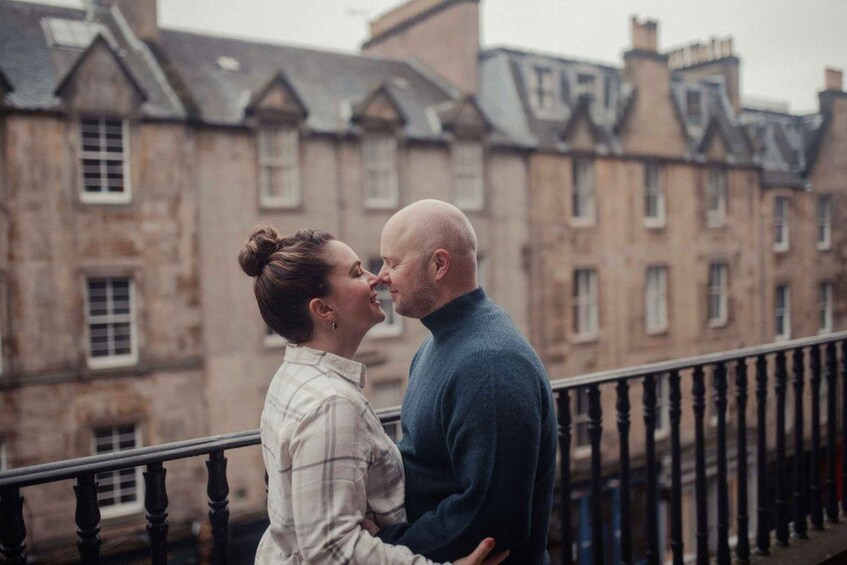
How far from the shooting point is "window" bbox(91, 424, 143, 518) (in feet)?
45.4

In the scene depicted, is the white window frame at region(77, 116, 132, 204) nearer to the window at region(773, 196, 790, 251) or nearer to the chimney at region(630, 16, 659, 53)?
the chimney at region(630, 16, 659, 53)

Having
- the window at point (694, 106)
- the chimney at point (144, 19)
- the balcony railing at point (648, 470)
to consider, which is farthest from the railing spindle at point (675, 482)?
the window at point (694, 106)

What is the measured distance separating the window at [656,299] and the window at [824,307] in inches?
325

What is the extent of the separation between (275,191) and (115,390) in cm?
527

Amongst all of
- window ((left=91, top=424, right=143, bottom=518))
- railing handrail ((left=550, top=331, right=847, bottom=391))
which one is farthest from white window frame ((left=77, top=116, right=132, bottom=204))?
railing handrail ((left=550, top=331, right=847, bottom=391))

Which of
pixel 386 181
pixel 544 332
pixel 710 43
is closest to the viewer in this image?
pixel 386 181

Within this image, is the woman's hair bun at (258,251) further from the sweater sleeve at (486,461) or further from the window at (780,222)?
the window at (780,222)

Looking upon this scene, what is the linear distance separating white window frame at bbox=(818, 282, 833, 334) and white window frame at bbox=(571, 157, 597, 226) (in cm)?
1165

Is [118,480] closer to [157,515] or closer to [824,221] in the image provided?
[157,515]

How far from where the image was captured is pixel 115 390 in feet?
46.6

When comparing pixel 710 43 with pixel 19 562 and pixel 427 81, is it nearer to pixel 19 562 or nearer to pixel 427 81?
→ pixel 427 81

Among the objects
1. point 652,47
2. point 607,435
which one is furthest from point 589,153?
point 607,435

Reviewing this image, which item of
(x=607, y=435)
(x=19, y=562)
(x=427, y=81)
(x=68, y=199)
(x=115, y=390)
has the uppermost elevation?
(x=427, y=81)

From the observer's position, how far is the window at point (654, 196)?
22.1 metres
